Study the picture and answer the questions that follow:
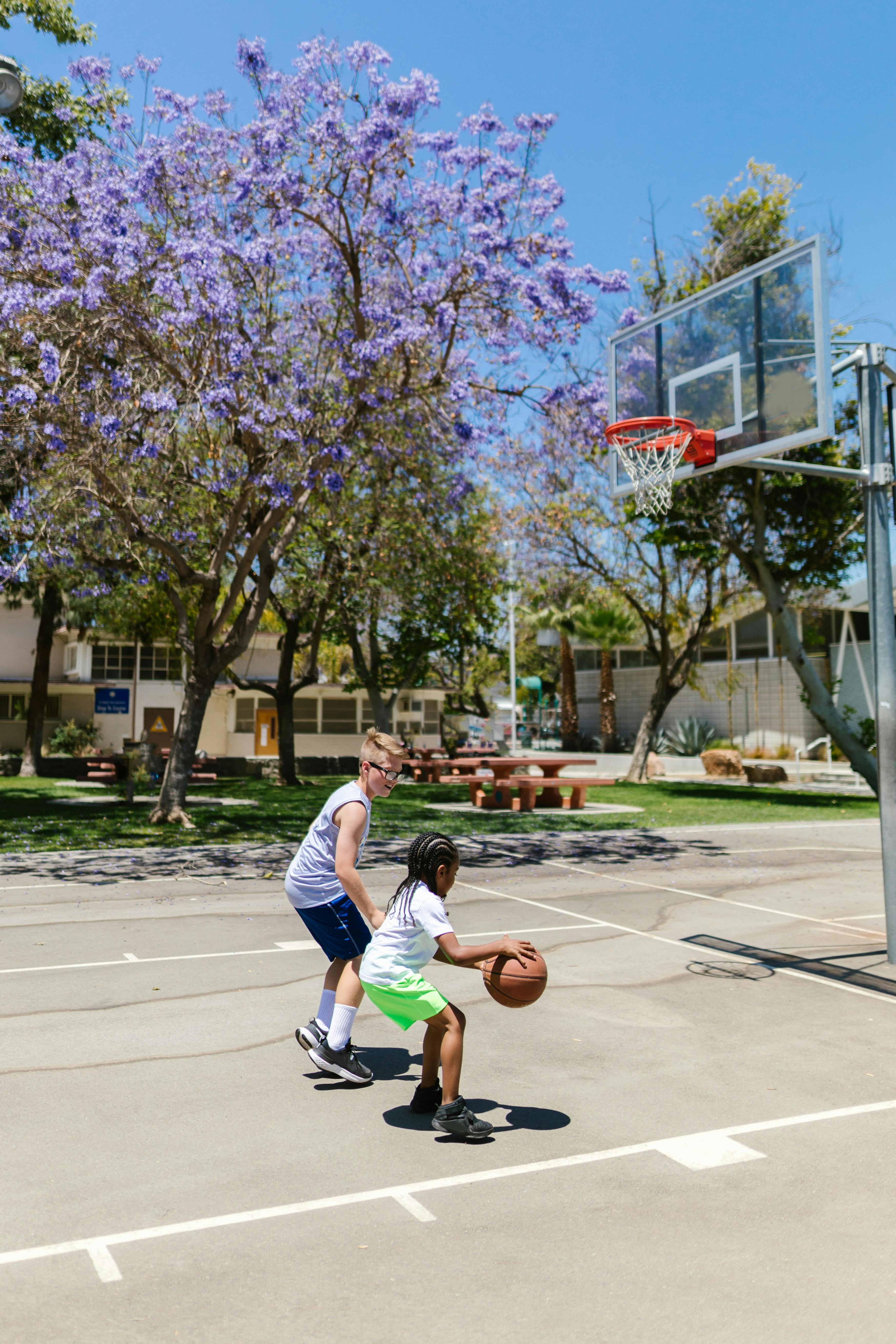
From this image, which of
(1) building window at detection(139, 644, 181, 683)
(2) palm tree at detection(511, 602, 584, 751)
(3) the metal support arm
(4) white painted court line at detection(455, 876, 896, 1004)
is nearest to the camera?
(4) white painted court line at detection(455, 876, 896, 1004)

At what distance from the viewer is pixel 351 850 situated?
17.2 ft

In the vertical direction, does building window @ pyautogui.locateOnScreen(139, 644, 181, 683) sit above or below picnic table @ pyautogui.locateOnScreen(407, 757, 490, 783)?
above

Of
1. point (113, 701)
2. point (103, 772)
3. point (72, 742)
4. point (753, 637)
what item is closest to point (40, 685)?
point (103, 772)

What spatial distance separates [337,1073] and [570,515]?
79.1 feet

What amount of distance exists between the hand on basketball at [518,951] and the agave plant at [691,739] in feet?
121

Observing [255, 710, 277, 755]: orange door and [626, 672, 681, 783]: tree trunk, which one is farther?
[255, 710, 277, 755]: orange door

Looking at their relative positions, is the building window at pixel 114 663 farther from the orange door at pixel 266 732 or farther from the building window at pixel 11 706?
the orange door at pixel 266 732

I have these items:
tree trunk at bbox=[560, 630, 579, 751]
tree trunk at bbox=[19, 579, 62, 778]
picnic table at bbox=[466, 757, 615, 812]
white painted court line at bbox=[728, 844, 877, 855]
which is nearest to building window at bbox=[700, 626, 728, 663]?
tree trunk at bbox=[560, 630, 579, 751]

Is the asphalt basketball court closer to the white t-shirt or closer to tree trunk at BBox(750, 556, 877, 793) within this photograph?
the white t-shirt

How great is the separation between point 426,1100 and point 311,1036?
0.89 meters

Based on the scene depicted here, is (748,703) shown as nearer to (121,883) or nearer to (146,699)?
(146,699)

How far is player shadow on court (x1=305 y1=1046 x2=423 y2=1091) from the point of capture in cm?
557

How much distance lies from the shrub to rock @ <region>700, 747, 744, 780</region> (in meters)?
22.6

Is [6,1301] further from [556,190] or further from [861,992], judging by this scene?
[556,190]
